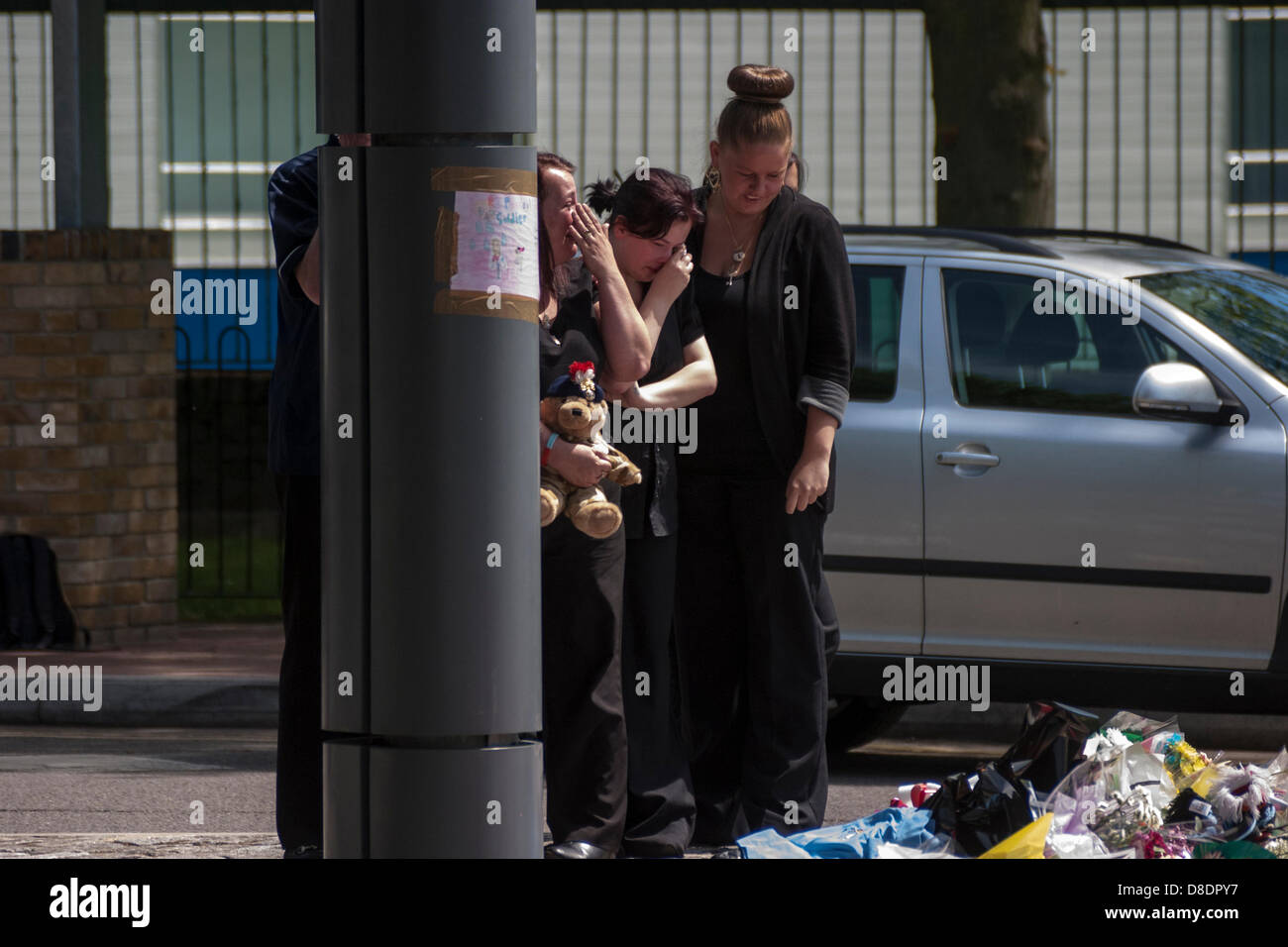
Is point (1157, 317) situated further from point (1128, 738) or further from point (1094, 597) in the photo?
point (1128, 738)

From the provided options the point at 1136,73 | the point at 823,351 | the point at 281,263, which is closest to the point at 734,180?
the point at 823,351

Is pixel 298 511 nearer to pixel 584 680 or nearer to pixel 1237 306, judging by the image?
pixel 584 680

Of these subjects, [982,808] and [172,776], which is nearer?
[982,808]

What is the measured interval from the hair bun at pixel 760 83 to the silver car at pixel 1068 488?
1.95 metres

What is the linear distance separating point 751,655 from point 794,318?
2.73 feet

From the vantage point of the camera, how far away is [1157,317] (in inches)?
255

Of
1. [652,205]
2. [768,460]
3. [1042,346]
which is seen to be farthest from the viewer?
[1042,346]

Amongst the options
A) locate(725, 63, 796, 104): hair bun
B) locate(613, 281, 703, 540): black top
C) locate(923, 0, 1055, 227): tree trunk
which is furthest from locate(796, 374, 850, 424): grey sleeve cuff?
locate(923, 0, 1055, 227): tree trunk

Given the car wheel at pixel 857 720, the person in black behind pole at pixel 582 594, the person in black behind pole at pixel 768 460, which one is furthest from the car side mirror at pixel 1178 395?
the person in black behind pole at pixel 582 594

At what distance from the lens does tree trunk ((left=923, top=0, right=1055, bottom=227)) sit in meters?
9.69

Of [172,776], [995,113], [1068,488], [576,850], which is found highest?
[995,113]

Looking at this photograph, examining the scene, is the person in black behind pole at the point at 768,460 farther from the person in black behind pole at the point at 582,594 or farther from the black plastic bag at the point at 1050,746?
the black plastic bag at the point at 1050,746

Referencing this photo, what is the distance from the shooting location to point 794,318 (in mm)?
4910

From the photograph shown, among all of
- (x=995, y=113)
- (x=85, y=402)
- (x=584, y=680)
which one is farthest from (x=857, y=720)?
(x=85, y=402)
